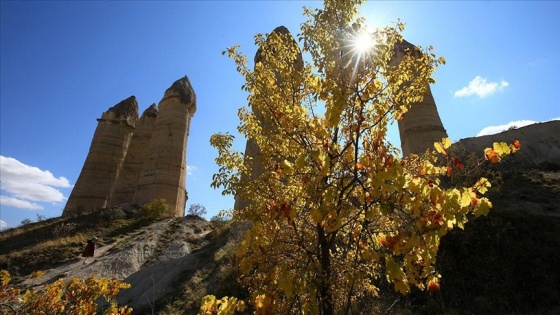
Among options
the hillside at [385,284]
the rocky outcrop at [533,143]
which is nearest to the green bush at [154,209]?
the hillside at [385,284]

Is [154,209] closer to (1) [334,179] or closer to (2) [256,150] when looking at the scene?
(2) [256,150]

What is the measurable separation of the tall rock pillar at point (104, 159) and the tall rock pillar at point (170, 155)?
509 cm

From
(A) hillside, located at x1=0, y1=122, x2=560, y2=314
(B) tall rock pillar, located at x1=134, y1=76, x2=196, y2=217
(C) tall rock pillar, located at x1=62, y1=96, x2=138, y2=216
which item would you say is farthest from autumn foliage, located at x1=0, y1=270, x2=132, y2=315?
(C) tall rock pillar, located at x1=62, y1=96, x2=138, y2=216

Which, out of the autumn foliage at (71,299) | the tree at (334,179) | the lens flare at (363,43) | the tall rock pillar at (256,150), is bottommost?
the autumn foliage at (71,299)

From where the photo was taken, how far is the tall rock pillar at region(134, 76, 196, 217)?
67.3ft

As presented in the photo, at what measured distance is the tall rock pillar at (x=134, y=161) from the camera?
23.6m

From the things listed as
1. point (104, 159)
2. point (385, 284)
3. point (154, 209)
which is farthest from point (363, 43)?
point (104, 159)

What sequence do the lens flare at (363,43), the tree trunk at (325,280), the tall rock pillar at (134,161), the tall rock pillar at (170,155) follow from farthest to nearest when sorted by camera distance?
the tall rock pillar at (134,161) → the tall rock pillar at (170,155) → the lens flare at (363,43) → the tree trunk at (325,280)

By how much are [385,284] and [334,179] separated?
5180 millimetres

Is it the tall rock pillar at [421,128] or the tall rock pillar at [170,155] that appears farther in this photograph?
the tall rock pillar at [170,155]

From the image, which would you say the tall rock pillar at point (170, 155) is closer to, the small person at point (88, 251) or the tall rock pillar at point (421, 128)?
the small person at point (88, 251)

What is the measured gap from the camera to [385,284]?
6.88 metres

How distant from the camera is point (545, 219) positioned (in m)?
8.27

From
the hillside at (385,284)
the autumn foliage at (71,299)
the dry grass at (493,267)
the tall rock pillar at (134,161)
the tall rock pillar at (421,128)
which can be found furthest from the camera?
the tall rock pillar at (134,161)
